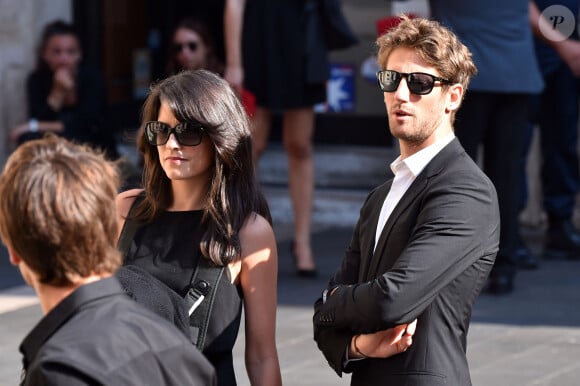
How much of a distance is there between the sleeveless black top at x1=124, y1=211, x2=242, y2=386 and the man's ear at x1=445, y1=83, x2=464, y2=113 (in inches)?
29.6

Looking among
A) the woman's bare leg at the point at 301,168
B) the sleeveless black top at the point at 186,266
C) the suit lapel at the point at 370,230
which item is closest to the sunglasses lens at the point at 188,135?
the sleeveless black top at the point at 186,266

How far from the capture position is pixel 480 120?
6.23m

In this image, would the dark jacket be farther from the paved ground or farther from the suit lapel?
the paved ground

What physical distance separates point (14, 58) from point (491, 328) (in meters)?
4.52

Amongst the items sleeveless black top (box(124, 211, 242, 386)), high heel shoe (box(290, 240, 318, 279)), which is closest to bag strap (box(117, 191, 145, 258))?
sleeveless black top (box(124, 211, 242, 386))

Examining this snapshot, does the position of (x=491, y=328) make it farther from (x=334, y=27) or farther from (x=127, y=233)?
(x=127, y=233)

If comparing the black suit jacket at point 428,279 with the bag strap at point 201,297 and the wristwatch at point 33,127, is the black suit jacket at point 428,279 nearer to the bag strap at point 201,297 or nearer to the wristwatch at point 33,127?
the bag strap at point 201,297

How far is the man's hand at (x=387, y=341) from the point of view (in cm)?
307

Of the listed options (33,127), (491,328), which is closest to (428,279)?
(491,328)

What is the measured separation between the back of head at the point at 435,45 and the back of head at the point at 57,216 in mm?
1275

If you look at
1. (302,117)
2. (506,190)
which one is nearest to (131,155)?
(302,117)

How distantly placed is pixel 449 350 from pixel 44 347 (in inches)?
51.1

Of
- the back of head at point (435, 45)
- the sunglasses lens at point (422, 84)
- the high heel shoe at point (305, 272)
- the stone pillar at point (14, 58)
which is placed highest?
the back of head at point (435, 45)

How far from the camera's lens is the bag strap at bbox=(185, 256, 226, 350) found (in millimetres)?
3258
